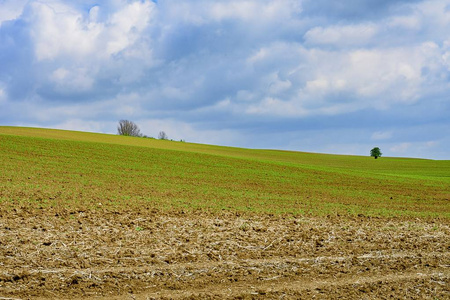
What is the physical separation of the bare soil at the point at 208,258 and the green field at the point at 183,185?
4.30 m

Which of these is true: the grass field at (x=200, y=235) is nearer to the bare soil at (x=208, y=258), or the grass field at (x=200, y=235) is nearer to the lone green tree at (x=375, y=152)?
the bare soil at (x=208, y=258)

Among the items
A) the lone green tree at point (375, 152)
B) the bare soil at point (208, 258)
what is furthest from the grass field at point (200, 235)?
the lone green tree at point (375, 152)

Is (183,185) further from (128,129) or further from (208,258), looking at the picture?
(128,129)

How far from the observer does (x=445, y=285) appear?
8750 millimetres

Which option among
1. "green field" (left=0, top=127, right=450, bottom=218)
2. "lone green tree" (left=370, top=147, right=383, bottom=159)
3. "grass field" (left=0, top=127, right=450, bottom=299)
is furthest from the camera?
"lone green tree" (left=370, top=147, right=383, bottom=159)

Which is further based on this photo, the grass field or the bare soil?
the grass field

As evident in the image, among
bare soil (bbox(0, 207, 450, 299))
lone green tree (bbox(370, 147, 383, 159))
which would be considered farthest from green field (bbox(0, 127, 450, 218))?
lone green tree (bbox(370, 147, 383, 159))

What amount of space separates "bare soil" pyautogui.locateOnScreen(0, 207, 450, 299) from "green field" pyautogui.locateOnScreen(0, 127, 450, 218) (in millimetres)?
4301

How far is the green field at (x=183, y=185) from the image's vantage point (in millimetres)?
19281

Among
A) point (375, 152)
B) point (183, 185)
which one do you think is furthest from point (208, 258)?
point (375, 152)

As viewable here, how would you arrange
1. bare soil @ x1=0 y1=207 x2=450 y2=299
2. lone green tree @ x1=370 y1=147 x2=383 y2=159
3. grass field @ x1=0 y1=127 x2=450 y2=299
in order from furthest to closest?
1. lone green tree @ x1=370 y1=147 x2=383 y2=159
2. grass field @ x1=0 y1=127 x2=450 y2=299
3. bare soil @ x1=0 y1=207 x2=450 y2=299

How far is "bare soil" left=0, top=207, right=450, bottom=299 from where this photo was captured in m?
8.04

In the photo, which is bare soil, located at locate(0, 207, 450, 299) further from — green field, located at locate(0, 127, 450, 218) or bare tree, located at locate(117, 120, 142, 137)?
bare tree, located at locate(117, 120, 142, 137)

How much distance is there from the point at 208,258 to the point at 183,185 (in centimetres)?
1757
